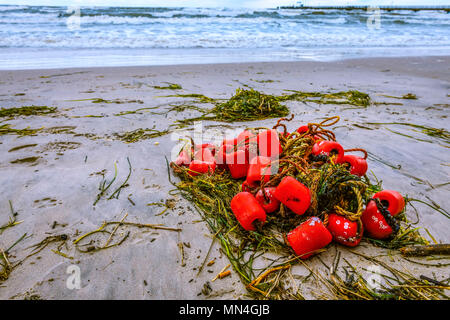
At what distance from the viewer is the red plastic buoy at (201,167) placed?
279cm

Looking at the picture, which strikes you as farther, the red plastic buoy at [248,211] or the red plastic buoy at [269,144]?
the red plastic buoy at [269,144]

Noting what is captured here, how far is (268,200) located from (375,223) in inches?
33.1

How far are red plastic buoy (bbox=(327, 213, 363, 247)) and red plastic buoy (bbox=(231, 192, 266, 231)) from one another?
54cm

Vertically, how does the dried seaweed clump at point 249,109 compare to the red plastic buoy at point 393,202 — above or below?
above

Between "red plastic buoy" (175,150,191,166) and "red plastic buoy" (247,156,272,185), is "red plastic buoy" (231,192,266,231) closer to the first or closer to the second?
"red plastic buoy" (247,156,272,185)

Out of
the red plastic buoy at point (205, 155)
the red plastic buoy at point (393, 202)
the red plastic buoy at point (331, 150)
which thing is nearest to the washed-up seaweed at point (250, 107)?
the red plastic buoy at point (205, 155)

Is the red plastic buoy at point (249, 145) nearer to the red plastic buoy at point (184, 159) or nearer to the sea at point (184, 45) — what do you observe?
the red plastic buoy at point (184, 159)

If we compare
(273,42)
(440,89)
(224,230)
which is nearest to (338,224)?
(224,230)

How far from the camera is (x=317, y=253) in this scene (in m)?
2.00

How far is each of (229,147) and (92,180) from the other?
1.56m

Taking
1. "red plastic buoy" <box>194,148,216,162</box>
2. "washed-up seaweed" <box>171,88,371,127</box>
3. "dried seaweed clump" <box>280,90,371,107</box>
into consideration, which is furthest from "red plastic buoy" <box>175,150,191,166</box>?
"dried seaweed clump" <box>280,90,371,107</box>

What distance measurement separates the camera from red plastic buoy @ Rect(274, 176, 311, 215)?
194 cm

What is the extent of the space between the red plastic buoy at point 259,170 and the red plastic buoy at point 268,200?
0.11 m

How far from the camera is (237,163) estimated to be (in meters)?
2.63
